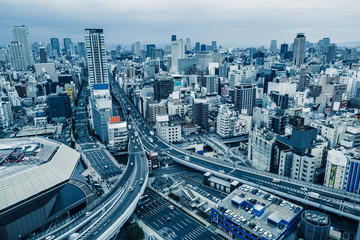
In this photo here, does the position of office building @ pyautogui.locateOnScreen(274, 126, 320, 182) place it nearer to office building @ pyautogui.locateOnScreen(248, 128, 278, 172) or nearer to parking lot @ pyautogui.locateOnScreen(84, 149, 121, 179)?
office building @ pyautogui.locateOnScreen(248, 128, 278, 172)

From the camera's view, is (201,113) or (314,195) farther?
(201,113)

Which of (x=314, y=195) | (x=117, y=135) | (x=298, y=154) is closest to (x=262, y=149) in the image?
(x=298, y=154)

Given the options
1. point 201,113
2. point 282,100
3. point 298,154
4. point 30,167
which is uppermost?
point 30,167

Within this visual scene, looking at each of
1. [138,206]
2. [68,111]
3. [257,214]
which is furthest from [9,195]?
[68,111]

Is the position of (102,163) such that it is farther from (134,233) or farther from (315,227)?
(315,227)

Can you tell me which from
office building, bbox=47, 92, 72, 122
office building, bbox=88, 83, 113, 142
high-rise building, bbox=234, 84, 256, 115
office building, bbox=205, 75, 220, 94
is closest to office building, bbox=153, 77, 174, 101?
office building, bbox=205, 75, 220, 94

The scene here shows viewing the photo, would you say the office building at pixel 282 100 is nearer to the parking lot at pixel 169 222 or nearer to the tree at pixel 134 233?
the parking lot at pixel 169 222
